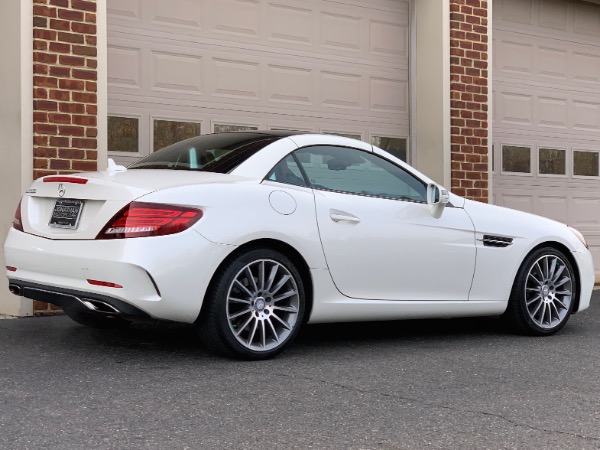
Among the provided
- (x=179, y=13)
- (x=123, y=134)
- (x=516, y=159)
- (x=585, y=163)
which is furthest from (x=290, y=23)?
(x=585, y=163)

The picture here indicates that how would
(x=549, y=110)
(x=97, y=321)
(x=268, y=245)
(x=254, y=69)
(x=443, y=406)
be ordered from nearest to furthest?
(x=443, y=406), (x=268, y=245), (x=97, y=321), (x=254, y=69), (x=549, y=110)

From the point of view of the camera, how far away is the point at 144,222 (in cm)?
523

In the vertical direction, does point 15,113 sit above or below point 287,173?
above

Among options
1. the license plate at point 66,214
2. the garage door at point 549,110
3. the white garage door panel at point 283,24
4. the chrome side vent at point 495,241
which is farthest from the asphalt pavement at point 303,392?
the garage door at point 549,110

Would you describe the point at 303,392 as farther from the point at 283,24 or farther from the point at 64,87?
the point at 283,24

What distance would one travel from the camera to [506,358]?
237 inches

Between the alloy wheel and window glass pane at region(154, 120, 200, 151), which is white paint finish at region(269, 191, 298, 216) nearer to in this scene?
the alloy wheel

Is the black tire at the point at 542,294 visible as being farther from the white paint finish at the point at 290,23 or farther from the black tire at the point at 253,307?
the white paint finish at the point at 290,23

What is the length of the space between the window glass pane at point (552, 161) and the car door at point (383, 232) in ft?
18.0

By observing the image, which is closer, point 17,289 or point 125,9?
point 17,289

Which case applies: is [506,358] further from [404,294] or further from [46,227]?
[46,227]

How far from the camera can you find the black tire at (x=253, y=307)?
544 centimetres

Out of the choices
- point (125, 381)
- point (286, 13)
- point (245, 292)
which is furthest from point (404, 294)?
point (286, 13)

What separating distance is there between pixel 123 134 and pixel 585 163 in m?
6.49
